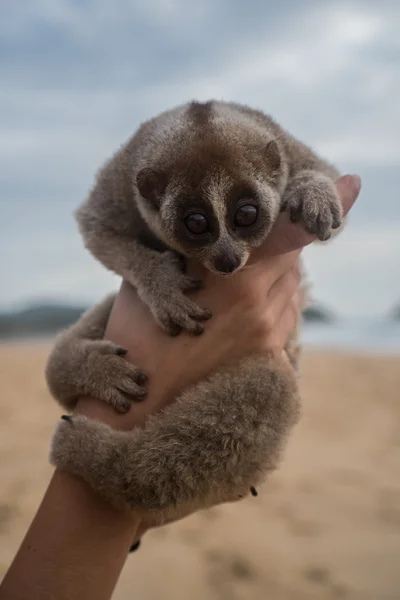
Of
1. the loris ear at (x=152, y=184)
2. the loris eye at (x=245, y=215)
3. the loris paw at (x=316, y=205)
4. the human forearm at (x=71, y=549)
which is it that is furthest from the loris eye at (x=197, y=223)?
the human forearm at (x=71, y=549)

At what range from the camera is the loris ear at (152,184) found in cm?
240

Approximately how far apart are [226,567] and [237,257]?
2.60 meters

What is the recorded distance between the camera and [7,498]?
202 inches

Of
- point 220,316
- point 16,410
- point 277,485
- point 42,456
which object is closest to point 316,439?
point 277,485

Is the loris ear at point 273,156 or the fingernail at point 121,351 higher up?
the loris ear at point 273,156

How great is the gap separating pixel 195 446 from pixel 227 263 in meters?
0.59

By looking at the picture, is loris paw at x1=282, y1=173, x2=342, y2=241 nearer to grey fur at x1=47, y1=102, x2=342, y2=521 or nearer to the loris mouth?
grey fur at x1=47, y1=102, x2=342, y2=521

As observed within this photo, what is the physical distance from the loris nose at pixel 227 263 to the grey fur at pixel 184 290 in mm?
10

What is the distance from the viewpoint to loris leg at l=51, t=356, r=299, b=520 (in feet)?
6.32

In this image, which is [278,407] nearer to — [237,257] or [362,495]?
[237,257]

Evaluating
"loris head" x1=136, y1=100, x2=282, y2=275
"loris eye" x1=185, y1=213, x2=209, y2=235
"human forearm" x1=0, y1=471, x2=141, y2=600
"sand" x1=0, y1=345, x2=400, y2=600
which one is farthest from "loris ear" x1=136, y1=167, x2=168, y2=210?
"sand" x1=0, y1=345, x2=400, y2=600

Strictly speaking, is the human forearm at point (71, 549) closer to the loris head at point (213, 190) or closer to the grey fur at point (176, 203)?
the grey fur at point (176, 203)

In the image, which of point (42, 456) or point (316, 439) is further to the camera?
point (316, 439)

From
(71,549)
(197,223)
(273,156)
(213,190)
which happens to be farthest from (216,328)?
(71,549)
